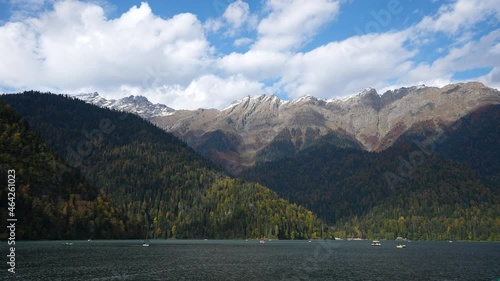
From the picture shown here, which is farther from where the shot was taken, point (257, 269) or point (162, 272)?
point (257, 269)

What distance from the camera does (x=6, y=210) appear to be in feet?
653

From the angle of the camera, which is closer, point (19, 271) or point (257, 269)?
point (19, 271)

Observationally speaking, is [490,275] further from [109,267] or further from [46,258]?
[46,258]

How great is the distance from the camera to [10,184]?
198 m

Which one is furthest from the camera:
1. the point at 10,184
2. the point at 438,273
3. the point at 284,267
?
the point at 10,184

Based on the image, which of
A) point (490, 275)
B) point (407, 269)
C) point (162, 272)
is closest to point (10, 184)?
point (162, 272)

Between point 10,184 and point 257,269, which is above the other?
point 10,184

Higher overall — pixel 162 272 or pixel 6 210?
pixel 6 210

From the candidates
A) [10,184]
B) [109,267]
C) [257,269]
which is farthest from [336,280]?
[10,184]

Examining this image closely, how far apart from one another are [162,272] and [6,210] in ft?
376

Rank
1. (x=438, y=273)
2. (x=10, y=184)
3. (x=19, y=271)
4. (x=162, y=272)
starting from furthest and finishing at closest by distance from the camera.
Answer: (x=10, y=184)
(x=438, y=273)
(x=162, y=272)
(x=19, y=271)

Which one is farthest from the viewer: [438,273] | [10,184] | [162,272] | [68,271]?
[10,184]

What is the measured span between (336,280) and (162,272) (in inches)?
1811

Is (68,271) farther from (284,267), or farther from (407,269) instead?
(407,269)
